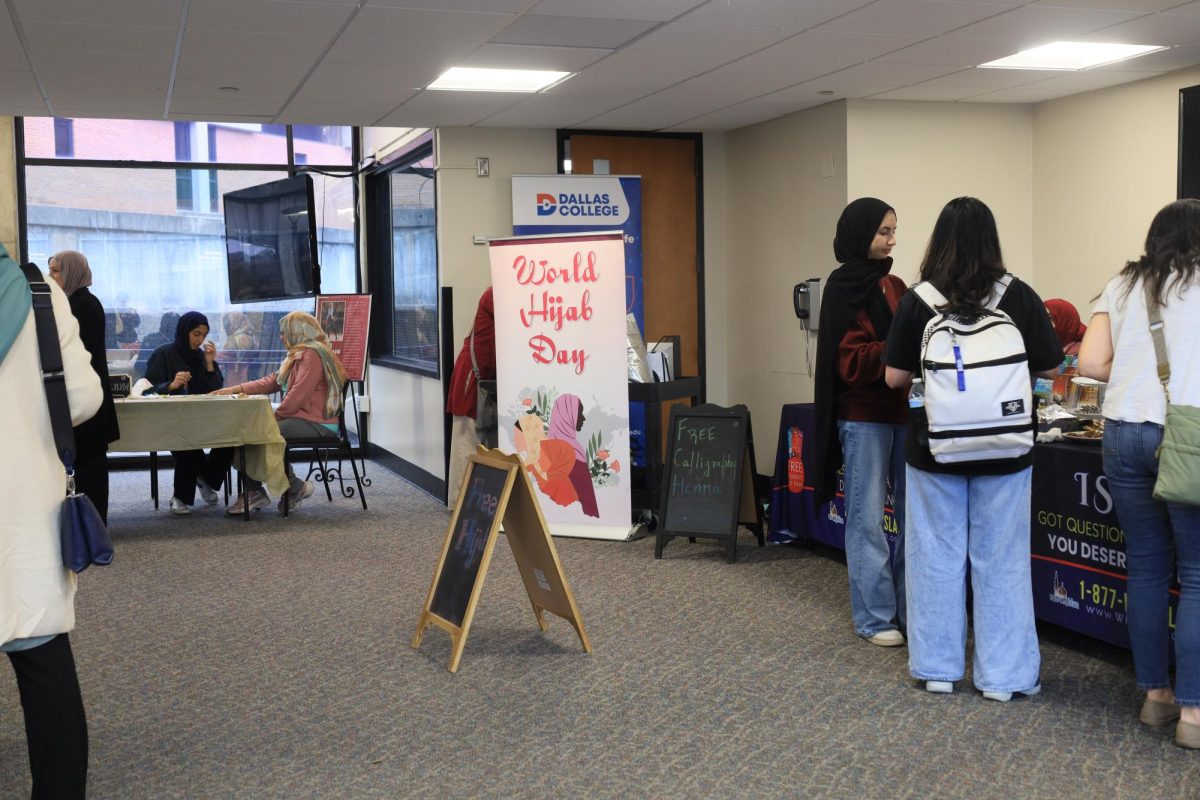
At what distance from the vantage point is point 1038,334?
3518 millimetres

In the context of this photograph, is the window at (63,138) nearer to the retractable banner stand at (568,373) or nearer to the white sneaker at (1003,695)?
the retractable banner stand at (568,373)

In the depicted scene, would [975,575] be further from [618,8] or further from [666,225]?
[666,225]

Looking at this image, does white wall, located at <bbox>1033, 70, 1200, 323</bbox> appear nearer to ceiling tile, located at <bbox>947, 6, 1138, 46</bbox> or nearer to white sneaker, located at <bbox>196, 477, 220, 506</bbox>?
ceiling tile, located at <bbox>947, 6, 1138, 46</bbox>

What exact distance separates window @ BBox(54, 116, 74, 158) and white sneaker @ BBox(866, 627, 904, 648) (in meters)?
7.63

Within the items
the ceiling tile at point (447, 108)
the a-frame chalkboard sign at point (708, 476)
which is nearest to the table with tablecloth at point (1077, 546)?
the a-frame chalkboard sign at point (708, 476)

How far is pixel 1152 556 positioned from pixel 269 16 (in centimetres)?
367

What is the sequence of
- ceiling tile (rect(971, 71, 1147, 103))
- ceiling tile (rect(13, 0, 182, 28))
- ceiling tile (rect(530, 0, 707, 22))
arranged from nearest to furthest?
ceiling tile (rect(13, 0, 182, 28)), ceiling tile (rect(530, 0, 707, 22)), ceiling tile (rect(971, 71, 1147, 103))

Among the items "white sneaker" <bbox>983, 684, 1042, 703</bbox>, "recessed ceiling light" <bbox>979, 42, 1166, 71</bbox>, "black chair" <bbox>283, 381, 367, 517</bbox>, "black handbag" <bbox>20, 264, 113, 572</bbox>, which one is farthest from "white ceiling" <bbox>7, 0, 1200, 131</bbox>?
"white sneaker" <bbox>983, 684, 1042, 703</bbox>

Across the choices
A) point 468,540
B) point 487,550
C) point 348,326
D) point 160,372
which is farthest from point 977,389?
point 160,372

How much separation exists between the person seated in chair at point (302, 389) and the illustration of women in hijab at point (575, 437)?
67.1 inches

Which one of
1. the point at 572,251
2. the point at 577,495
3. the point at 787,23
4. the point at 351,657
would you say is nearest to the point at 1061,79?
the point at 787,23

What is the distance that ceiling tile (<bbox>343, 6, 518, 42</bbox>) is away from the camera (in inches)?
183

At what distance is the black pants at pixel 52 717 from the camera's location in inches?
99.7

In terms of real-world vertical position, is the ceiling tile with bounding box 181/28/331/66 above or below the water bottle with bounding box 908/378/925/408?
above
